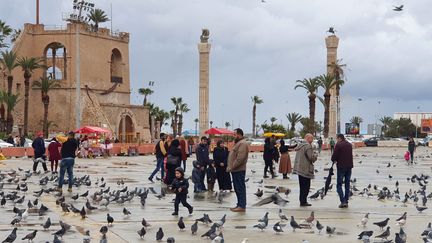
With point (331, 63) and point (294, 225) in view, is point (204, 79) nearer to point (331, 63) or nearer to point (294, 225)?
point (331, 63)

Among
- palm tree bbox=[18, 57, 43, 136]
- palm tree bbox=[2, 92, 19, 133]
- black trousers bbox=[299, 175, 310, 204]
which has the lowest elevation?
black trousers bbox=[299, 175, 310, 204]

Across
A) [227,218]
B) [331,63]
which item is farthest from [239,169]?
[331,63]

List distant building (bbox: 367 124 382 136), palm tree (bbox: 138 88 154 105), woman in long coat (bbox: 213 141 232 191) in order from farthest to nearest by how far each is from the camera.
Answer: distant building (bbox: 367 124 382 136) → palm tree (bbox: 138 88 154 105) → woman in long coat (bbox: 213 141 232 191)

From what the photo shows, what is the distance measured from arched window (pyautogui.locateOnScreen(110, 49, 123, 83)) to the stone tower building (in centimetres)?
21

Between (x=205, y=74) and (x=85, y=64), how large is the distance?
1135cm

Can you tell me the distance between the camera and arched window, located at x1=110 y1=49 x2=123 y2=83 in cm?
7169

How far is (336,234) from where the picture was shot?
11.7 meters

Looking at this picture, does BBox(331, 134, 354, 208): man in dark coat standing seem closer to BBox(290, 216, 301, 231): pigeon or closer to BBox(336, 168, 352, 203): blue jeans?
BBox(336, 168, 352, 203): blue jeans

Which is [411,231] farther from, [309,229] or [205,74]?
[205,74]

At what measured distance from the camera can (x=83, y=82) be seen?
6669 centimetres

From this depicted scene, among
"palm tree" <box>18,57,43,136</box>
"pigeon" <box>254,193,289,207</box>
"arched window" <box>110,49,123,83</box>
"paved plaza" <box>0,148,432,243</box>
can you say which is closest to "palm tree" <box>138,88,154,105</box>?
"arched window" <box>110,49,123,83</box>

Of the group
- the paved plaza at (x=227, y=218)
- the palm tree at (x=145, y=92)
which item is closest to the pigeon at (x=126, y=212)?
the paved plaza at (x=227, y=218)

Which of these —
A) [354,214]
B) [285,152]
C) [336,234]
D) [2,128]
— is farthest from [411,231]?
[2,128]

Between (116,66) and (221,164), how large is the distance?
180 feet
